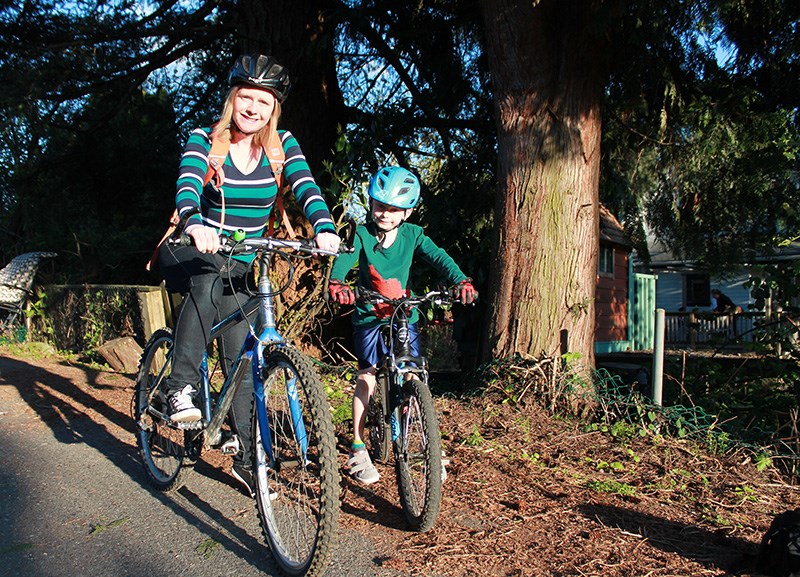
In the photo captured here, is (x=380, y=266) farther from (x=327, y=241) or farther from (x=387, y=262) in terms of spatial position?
(x=327, y=241)

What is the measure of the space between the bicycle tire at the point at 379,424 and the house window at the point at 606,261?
12.1 m

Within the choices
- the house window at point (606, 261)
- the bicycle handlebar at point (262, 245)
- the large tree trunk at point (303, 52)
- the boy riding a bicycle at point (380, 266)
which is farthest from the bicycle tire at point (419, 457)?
the house window at point (606, 261)

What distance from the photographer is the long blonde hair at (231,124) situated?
3560mm

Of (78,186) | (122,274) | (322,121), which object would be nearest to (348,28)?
(322,121)

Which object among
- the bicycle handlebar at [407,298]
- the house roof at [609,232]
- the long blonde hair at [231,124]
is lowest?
the bicycle handlebar at [407,298]

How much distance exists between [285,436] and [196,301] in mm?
1002

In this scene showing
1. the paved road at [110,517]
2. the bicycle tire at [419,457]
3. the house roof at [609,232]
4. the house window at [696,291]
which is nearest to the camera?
the paved road at [110,517]

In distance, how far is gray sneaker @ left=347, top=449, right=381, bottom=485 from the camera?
12.8 ft

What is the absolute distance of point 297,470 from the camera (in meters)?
3.01

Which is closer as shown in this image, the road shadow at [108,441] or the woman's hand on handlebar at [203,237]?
the woman's hand on handlebar at [203,237]

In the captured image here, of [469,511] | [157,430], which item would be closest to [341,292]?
[469,511]

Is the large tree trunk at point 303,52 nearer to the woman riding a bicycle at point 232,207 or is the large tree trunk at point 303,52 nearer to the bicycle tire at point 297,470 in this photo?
the woman riding a bicycle at point 232,207

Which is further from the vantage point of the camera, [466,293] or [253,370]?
[466,293]

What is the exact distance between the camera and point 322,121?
8.98 m
